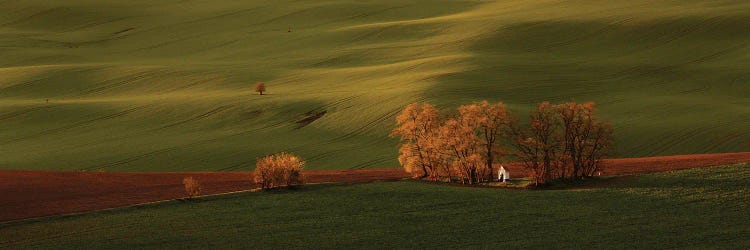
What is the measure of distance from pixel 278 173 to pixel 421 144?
5.88 meters

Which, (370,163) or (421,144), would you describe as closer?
(421,144)

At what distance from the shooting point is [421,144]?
3903cm

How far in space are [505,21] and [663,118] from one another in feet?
112

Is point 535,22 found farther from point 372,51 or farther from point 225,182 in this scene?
point 225,182

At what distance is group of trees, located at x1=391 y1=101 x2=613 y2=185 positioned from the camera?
1460 inches

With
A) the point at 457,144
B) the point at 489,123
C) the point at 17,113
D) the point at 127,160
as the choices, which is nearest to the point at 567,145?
the point at 489,123

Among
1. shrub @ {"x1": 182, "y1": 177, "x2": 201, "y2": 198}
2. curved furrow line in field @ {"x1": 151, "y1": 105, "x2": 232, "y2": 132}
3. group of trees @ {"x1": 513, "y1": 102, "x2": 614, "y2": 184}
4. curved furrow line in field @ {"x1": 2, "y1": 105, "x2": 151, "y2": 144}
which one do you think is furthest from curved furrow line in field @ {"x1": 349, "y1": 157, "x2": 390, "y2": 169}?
curved furrow line in field @ {"x1": 2, "y1": 105, "x2": 151, "y2": 144}

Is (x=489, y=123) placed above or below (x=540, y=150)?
above

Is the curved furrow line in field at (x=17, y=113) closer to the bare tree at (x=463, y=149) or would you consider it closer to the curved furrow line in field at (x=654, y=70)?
the bare tree at (x=463, y=149)

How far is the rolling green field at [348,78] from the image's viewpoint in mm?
52250

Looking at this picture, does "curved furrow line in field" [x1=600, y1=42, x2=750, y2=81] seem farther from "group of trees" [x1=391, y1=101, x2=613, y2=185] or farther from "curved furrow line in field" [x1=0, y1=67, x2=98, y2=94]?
"curved furrow line in field" [x1=0, y1=67, x2=98, y2=94]

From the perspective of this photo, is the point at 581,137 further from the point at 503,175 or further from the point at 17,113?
the point at 17,113

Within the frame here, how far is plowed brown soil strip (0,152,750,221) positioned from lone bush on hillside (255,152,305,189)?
105cm

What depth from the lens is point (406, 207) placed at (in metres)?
32.7
